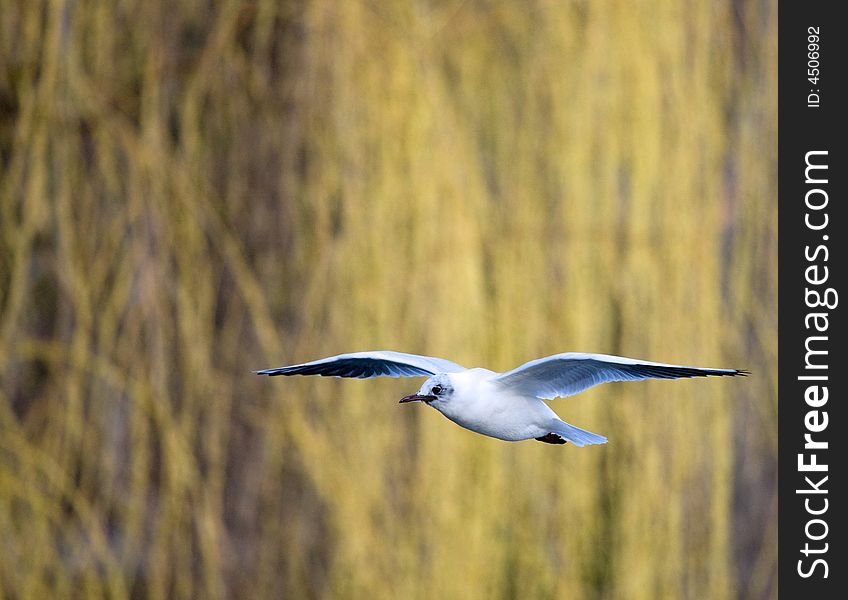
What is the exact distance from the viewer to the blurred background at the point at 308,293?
1.84m

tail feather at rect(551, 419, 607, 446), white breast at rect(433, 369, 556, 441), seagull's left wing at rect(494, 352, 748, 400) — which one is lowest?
tail feather at rect(551, 419, 607, 446)

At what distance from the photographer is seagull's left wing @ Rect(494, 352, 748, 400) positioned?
41.9 inches

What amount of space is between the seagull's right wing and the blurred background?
0.51m

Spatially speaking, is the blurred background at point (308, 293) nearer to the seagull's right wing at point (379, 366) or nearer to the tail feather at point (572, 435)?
the seagull's right wing at point (379, 366)

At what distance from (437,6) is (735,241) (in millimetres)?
607

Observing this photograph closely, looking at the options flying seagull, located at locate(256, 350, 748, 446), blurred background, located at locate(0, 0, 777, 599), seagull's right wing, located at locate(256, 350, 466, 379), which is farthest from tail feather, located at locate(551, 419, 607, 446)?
blurred background, located at locate(0, 0, 777, 599)

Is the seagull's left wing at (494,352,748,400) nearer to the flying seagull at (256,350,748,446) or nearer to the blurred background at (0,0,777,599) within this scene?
the flying seagull at (256,350,748,446)

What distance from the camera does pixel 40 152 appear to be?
1.86 metres

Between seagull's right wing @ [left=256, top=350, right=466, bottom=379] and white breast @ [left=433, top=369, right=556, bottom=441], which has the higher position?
seagull's right wing @ [left=256, top=350, right=466, bottom=379]

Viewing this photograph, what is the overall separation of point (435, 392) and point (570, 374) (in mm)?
144

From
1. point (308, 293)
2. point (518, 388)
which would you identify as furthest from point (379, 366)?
point (308, 293)

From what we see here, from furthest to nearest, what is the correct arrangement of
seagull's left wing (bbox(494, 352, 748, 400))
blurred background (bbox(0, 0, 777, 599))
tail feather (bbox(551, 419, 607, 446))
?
blurred background (bbox(0, 0, 777, 599)) → tail feather (bbox(551, 419, 607, 446)) → seagull's left wing (bbox(494, 352, 748, 400))

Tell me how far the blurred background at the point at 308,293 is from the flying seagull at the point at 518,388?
605mm

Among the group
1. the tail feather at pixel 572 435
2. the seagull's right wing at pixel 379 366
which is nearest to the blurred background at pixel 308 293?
the seagull's right wing at pixel 379 366
